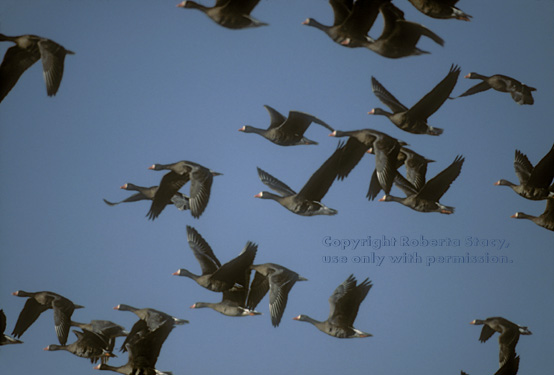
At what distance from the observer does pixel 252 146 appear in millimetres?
3520

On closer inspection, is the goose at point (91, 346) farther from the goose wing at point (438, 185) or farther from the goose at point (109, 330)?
the goose wing at point (438, 185)

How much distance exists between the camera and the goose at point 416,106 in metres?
3.54

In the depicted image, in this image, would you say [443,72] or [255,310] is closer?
[255,310]

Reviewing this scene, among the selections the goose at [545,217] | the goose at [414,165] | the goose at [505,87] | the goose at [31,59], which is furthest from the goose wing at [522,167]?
the goose at [31,59]

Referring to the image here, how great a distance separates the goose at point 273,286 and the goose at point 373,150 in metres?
0.60

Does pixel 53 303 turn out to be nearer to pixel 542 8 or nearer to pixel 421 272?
pixel 421 272

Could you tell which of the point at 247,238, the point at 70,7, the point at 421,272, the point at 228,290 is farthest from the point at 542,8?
the point at 70,7

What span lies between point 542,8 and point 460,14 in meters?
0.55

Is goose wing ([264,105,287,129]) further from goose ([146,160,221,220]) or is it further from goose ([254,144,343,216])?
goose ([146,160,221,220])

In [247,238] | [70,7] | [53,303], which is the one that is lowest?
[53,303]

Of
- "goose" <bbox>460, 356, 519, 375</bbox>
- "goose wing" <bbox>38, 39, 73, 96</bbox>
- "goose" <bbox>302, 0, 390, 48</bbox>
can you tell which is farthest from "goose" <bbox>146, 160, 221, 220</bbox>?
"goose" <bbox>460, 356, 519, 375</bbox>

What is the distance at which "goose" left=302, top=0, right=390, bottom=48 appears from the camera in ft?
11.4

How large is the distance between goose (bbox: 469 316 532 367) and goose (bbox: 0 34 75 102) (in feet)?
8.67

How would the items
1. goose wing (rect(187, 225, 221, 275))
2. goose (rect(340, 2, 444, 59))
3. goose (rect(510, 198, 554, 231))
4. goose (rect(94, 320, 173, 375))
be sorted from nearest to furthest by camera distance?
goose (rect(94, 320, 173, 375)) < goose wing (rect(187, 225, 221, 275)) < goose (rect(340, 2, 444, 59)) < goose (rect(510, 198, 554, 231))
